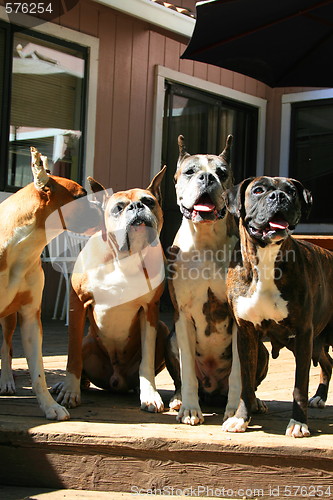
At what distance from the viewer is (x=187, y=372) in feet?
10.9

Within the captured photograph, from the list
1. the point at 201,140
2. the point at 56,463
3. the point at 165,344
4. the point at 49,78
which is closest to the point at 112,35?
the point at 49,78

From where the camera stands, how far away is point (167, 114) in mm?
8641

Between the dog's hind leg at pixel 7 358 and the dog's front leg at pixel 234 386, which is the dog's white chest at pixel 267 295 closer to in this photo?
the dog's front leg at pixel 234 386

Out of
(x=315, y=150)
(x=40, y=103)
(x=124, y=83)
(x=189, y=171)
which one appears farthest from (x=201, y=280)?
(x=315, y=150)

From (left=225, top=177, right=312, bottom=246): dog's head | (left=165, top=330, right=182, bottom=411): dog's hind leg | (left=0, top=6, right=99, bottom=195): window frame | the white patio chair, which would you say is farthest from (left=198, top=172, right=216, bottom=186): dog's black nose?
(left=0, top=6, right=99, bottom=195): window frame

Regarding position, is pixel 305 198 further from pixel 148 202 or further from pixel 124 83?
pixel 124 83

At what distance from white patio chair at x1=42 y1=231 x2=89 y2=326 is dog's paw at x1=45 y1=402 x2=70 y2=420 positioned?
150 inches

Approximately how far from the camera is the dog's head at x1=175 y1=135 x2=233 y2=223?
326 cm

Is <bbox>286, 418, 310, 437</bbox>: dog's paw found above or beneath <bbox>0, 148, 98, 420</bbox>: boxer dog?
beneath

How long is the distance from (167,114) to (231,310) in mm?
5837

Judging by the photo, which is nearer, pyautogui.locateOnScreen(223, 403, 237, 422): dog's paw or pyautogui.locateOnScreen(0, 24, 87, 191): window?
pyautogui.locateOnScreen(223, 403, 237, 422): dog's paw

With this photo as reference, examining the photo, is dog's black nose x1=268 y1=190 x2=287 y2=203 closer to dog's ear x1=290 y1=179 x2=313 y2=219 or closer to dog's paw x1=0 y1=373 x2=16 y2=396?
dog's ear x1=290 y1=179 x2=313 y2=219

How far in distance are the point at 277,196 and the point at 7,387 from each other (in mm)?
1875

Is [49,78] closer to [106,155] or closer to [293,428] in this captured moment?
[106,155]
